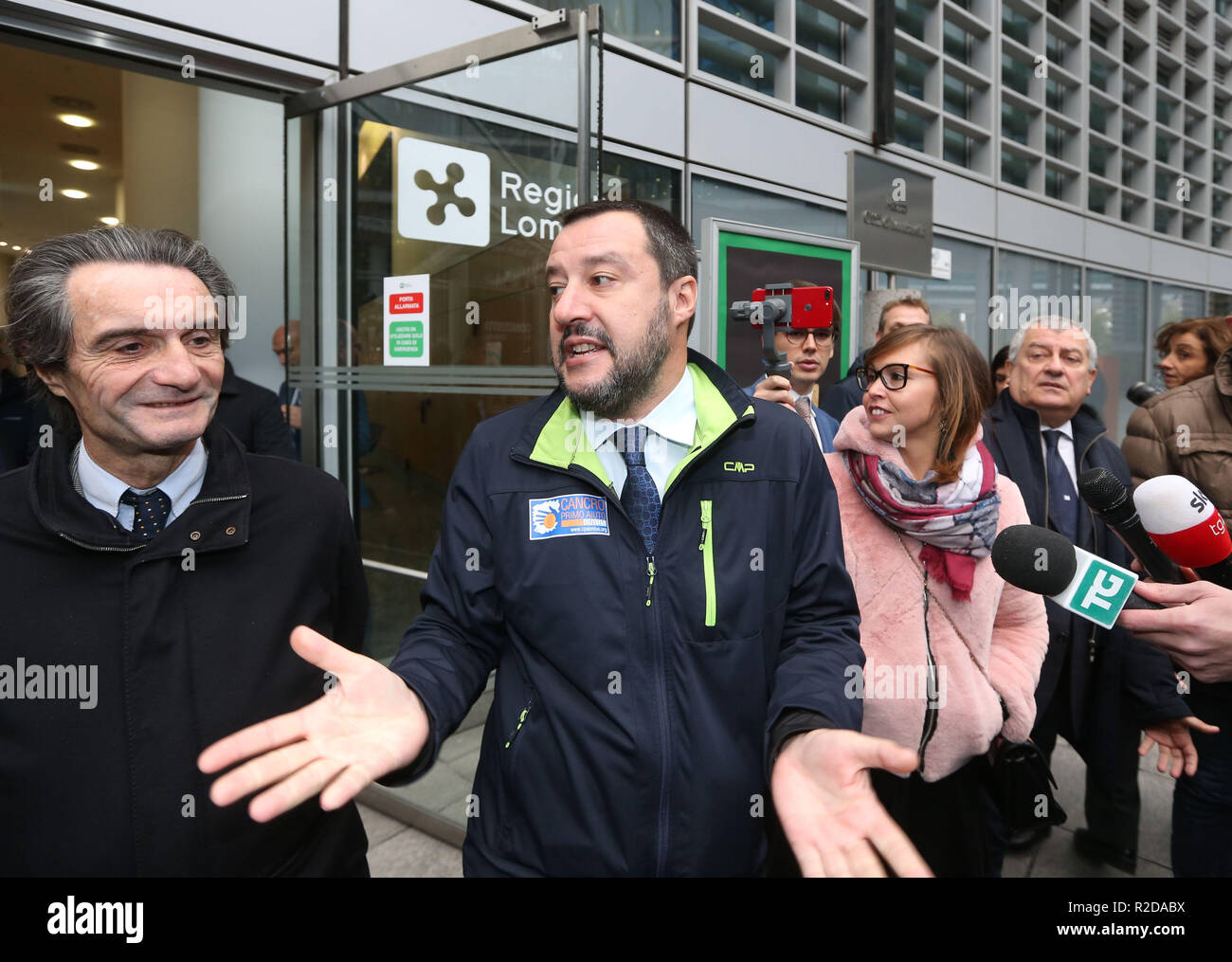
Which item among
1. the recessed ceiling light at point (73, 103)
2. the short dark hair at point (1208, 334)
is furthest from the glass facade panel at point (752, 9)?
the recessed ceiling light at point (73, 103)

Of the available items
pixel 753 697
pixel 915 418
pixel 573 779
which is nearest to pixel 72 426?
pixel 573 779

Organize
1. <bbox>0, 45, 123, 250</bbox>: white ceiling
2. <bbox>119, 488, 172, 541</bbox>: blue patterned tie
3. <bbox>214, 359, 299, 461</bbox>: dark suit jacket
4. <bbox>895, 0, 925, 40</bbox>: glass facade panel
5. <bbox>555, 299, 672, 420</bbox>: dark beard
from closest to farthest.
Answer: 1. <bbox>119, 488, 172, 541</bbox>: blue patterned tie
2. <bbox>555, 299, 672, 420</bbox>: dark beard
3. <bbox>214, 359, 299, 461</bbox>: dark suit jacket
4. <bbox>0, 45, 123, 250</bbox>: white ceiling
5. <bbox>895, 0, 925, 40</bbox>: glass facade panel

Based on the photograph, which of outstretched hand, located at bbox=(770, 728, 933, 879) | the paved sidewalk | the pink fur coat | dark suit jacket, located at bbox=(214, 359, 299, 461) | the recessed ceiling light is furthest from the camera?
the recessed ceiling light

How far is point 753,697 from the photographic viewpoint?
1.58m

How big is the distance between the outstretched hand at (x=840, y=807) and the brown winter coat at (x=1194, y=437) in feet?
5.97

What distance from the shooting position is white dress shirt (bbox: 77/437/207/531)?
1.55 metres

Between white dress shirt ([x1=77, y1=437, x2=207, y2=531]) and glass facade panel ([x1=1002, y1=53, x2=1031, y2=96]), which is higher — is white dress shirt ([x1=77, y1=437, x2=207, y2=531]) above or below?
below

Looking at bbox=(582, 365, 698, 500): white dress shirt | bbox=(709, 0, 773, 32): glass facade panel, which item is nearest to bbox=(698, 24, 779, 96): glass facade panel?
bbox=(709, 0, 773, 32): glass facade panel

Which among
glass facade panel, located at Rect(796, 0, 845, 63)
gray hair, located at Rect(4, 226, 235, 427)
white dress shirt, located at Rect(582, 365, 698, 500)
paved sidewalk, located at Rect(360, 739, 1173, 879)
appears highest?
glass facade panel, located at Rect(796, 0, 845, 63)

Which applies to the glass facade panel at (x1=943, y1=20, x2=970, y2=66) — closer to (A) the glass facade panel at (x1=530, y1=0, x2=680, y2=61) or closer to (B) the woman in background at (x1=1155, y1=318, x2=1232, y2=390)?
(A) the glass facade panel at (x1=530, y1=0, x2=680, y2=61)

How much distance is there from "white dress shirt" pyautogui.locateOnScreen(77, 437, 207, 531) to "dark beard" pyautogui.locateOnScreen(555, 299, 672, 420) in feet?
2.36

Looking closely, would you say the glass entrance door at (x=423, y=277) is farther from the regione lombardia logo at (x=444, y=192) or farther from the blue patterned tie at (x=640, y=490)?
the blue patterned tie at (x=640, y=490)

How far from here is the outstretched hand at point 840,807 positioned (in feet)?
3.71

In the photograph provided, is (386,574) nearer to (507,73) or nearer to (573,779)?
(507,73)
